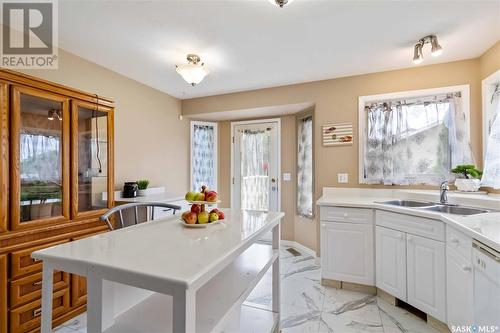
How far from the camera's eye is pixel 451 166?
2.55 meters

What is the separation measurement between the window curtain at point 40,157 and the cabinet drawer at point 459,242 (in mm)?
2953

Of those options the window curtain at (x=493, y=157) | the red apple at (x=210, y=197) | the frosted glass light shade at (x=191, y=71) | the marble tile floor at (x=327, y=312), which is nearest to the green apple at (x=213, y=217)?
the red apple at (x=210, y=197)

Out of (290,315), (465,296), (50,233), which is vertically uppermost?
(50,233)

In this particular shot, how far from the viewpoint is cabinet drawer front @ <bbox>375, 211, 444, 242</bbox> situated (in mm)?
1857

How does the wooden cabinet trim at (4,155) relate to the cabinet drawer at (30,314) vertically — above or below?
above

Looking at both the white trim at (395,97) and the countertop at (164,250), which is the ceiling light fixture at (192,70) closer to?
the countertop at (164,250)

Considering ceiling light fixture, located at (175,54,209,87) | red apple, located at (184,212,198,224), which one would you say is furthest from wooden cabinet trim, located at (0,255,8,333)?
ceiling light fixture, located at (175,54,209,87)

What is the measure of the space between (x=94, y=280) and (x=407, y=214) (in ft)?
7.43

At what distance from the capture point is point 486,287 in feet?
4.31

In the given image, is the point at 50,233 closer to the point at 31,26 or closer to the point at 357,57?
the point at 31,26

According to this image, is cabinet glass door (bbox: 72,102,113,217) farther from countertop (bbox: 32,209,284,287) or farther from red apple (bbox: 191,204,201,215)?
red apple (bbox: 191,204,201,215)

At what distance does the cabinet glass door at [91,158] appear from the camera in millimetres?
2060

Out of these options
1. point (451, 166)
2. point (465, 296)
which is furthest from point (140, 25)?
point (451, 166)

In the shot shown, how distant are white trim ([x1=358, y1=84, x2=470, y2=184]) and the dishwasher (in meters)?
1.59
